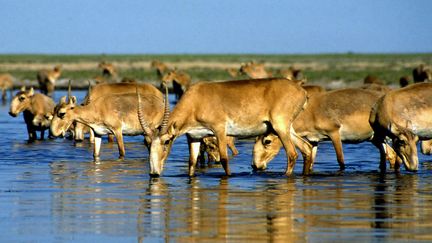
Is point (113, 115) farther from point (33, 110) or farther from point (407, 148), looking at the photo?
point (33, 110)

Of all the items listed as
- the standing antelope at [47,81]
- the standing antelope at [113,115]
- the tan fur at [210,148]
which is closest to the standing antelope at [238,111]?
the tan fur at [210,148]

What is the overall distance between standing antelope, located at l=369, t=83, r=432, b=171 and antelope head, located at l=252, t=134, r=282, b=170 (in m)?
2.03

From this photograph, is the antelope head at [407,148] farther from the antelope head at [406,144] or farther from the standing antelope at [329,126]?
the standing antelope at [329,126]

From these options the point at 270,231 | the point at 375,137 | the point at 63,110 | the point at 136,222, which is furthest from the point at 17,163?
the point at 270,231

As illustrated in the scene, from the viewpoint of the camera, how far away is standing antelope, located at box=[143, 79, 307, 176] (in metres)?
18.6

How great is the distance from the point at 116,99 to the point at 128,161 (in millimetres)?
1783

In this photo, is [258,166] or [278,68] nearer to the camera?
[258,166]

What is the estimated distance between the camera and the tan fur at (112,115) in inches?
893

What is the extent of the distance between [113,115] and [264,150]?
13.3 feet

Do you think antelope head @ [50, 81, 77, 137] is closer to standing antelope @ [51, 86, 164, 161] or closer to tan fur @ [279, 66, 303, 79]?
standing antelope @ [51, 86, 164, 161]

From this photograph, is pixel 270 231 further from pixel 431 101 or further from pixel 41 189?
pixel 431 101

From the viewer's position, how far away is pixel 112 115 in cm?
2277

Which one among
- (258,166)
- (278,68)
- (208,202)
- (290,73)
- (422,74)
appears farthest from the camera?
(278,68)

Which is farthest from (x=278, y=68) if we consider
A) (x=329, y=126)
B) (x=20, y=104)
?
(x=329, y=126)
